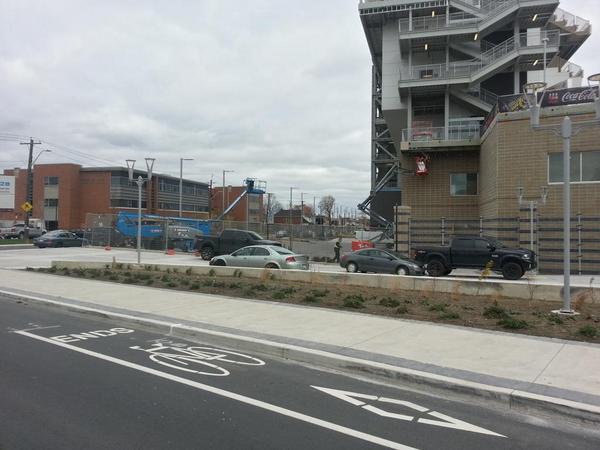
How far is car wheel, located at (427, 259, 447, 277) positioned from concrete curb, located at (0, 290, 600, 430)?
1437 centimetres

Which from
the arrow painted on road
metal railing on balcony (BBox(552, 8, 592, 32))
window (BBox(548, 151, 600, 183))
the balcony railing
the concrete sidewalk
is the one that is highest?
metal railing on balcony (BBox(552, 8, 592, 32))

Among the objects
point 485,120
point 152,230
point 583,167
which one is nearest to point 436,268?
point 583,167

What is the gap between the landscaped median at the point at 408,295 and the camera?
972 centimetres

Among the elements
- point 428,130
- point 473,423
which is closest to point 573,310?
point 473,423

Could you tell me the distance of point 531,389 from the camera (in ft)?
19.3

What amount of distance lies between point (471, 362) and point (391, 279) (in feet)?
27.4

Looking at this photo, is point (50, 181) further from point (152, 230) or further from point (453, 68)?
point (453, 68)

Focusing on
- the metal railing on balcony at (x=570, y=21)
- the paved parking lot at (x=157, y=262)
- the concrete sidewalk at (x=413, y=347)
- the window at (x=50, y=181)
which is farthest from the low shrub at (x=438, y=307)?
the window at (x=50, y=181)

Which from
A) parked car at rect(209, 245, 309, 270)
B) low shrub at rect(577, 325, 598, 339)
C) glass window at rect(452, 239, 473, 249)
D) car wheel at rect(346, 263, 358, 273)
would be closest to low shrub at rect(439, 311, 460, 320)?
low shrub at rect(577, 325, 598, 339)

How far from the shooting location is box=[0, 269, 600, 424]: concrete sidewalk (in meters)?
5.93

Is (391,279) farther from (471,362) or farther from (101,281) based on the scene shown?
(101,281)

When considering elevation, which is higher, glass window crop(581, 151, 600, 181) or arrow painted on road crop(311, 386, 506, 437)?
glass window crop(581, 151, 600, 181)

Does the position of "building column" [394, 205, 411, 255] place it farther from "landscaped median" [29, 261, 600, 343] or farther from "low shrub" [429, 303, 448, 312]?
"low shrub" [429, 303, 448, 312]

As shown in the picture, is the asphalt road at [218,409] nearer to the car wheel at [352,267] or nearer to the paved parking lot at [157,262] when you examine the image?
the paved parking lot at [157,262]
